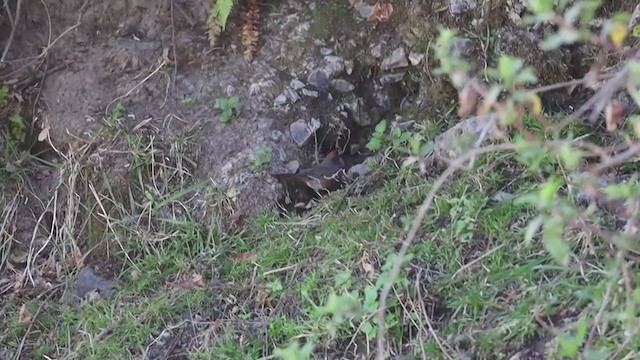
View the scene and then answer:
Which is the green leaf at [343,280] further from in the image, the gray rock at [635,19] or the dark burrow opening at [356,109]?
the gray rock at [635,19]

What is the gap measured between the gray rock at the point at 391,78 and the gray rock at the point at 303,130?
1.13ft

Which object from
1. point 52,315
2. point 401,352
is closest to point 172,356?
point 52,315

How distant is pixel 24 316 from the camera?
3.37 metres

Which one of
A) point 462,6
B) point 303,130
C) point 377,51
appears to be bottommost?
point 303,130

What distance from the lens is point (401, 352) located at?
2672 millimetres

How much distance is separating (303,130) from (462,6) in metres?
0.84

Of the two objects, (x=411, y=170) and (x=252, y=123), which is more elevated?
(x=411, y=170)

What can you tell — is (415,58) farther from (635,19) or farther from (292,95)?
(635,19)

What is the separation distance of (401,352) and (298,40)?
5.58 ft

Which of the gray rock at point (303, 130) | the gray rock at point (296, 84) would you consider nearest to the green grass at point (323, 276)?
the gray rock at point (303, 130)

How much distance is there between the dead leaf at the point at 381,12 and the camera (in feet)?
12.4

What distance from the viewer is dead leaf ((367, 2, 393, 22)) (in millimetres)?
3793

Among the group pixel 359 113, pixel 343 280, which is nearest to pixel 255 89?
pixel 359 113

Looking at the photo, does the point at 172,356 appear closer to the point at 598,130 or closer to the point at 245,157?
the point at 245,157
